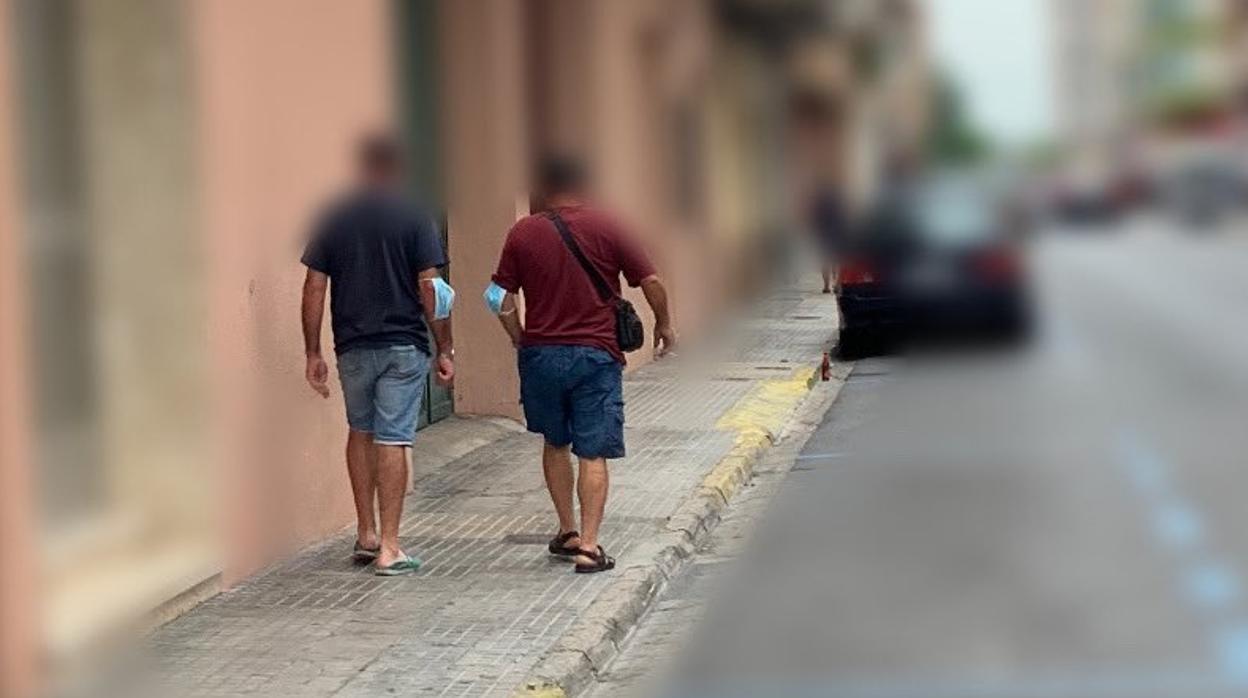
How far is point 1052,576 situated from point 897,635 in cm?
102

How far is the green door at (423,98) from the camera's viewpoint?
27.1ft

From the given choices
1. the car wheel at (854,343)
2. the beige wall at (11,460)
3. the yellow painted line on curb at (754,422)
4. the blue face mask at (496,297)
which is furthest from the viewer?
the car wheel at (854,343)

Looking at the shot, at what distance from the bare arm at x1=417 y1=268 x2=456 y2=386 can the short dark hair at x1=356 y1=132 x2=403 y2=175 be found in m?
0.45

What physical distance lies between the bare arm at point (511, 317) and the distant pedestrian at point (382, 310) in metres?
0.27

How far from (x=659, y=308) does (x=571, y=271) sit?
387mm

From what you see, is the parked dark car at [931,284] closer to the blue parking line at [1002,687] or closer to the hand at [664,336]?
the hand at [664,336]

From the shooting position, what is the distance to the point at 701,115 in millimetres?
7508

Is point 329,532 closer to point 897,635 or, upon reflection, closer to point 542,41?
point 897,635

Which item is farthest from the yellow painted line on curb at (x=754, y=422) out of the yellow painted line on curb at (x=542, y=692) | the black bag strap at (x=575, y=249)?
the yellow painted line on curb at (x=542, y=692)

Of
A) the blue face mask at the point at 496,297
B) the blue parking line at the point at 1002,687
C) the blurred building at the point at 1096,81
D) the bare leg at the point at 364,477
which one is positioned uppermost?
the blurred building at the point at 1096,81

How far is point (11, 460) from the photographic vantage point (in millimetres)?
4309

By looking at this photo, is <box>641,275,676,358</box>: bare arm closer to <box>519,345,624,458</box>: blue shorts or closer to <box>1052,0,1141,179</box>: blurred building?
<box>519,345,624,458</box>: blue shorts

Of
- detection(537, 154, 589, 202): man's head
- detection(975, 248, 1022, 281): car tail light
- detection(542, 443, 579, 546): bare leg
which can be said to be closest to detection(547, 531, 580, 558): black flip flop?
detection(542, 443, 579, 546): bare leg

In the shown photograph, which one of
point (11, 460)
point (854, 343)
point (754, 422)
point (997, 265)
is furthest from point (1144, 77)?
point (854, 343)
